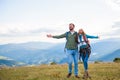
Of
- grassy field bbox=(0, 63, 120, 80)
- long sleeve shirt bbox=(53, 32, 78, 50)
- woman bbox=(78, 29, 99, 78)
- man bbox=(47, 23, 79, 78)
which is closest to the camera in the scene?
woman bbox=(78, 29, 99, 78)

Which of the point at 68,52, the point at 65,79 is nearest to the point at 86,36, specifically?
the point at 68,52

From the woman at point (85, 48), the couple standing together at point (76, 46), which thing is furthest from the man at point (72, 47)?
the woman at point (85, 48)

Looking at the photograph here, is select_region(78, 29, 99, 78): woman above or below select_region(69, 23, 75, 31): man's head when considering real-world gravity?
below

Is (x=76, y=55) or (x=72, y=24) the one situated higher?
(x=72, y=24)

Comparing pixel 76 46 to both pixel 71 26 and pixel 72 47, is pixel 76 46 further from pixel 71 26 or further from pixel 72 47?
pixel 71 26

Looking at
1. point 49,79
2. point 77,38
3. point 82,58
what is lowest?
point 49,79

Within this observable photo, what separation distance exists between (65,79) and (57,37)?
3114 millimetres

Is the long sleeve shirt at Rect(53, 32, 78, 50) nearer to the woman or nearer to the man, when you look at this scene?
the man

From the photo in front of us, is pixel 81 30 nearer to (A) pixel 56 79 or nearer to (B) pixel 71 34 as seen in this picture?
(B) pixel 71 34

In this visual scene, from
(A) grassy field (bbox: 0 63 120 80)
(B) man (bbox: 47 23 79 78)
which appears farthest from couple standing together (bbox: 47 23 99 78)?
(A) grassy field (bbox: 0 63 120 80)

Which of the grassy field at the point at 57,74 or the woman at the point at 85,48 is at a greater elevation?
the woman at the point at 85,48

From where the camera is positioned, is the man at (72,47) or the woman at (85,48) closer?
the woman at (85,48)

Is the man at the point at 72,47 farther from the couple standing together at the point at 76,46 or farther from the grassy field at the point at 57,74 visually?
the grassy field at the point at 57,74

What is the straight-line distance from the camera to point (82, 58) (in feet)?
60.3
